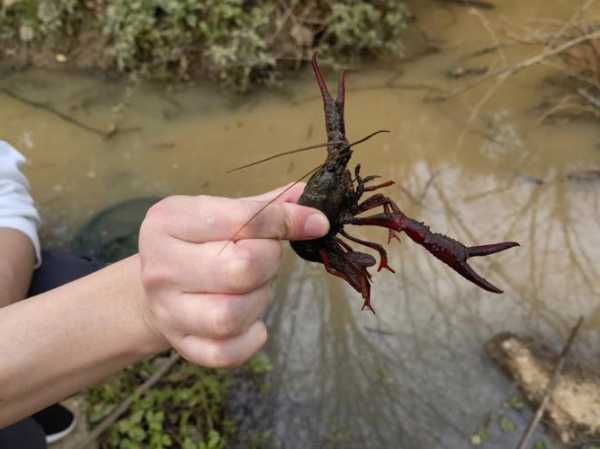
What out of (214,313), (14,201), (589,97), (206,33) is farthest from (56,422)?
(589,97)

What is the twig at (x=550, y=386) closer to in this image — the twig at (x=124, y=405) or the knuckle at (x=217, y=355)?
the twig at (x=124, y=405)

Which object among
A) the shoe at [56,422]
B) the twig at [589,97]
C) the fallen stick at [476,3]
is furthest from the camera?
the fallen stick at [476,3]

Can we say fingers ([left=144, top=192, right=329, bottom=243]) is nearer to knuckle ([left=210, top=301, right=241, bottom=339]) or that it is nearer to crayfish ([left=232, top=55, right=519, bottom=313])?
knuckle ([left=210, top=301, right=241, bottom=339])

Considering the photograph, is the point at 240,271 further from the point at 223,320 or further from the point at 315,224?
the point at 315,224

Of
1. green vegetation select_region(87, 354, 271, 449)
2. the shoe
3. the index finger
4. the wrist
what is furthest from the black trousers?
the index finger

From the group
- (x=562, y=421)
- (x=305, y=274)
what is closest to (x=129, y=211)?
(x=305, y=274)

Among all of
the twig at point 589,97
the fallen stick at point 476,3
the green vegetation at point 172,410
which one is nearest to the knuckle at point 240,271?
the green vegetation at point 172,410

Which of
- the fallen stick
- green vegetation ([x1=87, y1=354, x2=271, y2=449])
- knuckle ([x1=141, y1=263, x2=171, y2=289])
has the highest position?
the fallen stick
